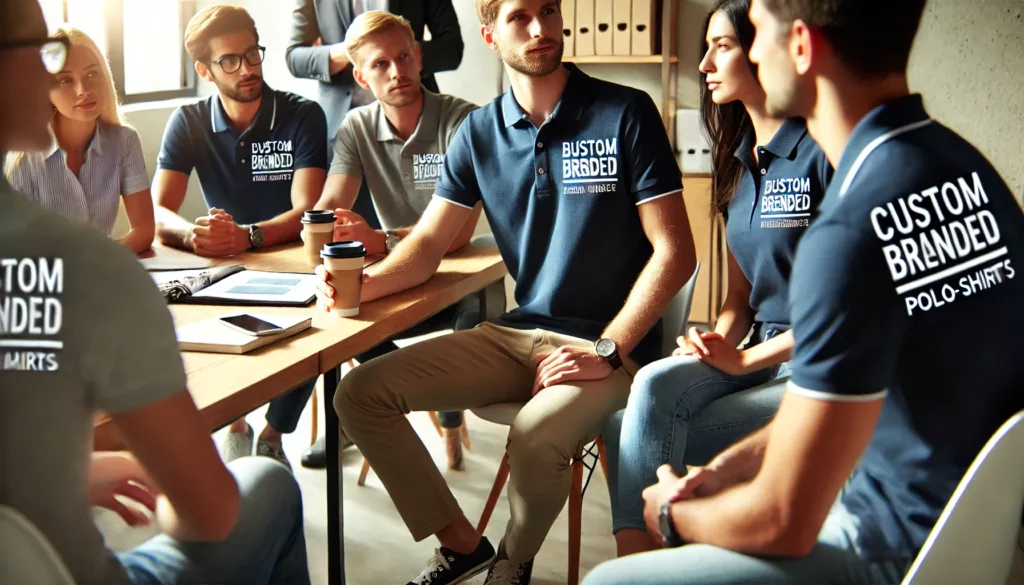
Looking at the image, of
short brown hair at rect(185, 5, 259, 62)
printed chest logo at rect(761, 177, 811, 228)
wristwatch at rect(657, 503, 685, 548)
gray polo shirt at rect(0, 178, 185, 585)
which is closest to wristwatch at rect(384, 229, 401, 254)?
short brown hair at rect(185, 5, 259, 62)

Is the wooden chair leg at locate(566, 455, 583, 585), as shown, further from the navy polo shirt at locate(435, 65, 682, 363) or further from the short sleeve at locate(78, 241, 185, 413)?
the short sleeve at locate(78, 241, 185, 413)

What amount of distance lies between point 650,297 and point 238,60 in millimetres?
796

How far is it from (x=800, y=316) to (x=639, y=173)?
806 mm

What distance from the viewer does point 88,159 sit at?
0.95 meters

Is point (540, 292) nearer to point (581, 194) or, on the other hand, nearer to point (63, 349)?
point (581, 194)

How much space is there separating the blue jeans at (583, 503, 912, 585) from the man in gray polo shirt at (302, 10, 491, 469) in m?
1.07

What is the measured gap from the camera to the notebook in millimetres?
1227

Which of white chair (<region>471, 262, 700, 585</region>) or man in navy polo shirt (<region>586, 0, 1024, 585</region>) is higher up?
man in navy polo shirt (<region>586, 0, 1024, 585</region>)

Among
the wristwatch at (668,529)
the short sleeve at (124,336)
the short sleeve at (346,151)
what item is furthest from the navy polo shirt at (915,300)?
the short sleeve at (346,151)

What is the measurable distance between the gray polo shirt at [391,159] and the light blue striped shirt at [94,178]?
81 centimetres

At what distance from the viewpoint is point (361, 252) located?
1.43 metres

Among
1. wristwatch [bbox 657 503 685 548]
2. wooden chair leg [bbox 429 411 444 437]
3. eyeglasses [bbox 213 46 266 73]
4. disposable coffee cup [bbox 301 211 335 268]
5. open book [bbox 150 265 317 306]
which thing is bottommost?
wooden chair leg [bbox 429 411 444 437]

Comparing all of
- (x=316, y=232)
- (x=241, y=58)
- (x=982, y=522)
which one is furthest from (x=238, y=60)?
(x=982, y=522)

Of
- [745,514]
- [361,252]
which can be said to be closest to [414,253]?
[361,252]
